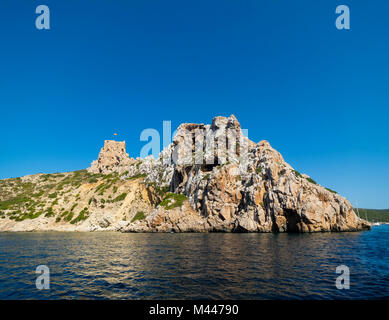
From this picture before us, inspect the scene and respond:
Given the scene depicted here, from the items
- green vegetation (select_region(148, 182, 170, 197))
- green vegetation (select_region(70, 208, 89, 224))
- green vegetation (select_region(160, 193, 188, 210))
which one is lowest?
green vegetation (select_region(70, 208, 89, 224))

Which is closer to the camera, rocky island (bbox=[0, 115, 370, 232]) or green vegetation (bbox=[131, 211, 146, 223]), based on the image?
rocky island (bbox=[0, 115, 370, 232])

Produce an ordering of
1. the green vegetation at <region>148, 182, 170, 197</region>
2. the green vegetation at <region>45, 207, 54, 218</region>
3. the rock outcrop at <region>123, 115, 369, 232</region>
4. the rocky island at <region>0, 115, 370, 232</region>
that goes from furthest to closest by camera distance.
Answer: the green vegetation at <region>148, 182, 170, 197</region>, the green vegetation at <region>45, 207, 54, 218</region>, the rocky island at <region>0, 115, 370, 232</region>, the rock outcrop at <region>123, 115, 369, 232</region>

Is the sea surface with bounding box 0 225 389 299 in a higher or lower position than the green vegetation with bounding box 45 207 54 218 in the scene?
higher

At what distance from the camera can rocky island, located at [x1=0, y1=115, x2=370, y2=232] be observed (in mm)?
81688

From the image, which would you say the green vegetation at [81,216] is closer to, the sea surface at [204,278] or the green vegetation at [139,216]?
the green vegetation at [139,216]

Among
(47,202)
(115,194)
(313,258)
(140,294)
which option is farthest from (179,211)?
(47,202)

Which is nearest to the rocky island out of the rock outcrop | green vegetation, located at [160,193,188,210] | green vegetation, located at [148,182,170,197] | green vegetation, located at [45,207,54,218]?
the rock outcrop

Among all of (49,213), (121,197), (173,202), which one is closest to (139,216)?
(121,197)

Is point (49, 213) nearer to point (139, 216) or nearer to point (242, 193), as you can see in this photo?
point (139, 216)

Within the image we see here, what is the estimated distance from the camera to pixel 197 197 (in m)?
109

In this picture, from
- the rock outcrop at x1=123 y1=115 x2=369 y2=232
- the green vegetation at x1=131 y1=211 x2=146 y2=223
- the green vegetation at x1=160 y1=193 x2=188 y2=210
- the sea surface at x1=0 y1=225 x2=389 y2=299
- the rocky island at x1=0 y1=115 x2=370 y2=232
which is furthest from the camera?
the green vegetation at x1=131 y1=211 x2=146 y2=223

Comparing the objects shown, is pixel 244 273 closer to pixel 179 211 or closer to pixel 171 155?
pixel 179 211

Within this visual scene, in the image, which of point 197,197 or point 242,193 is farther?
point 197,197

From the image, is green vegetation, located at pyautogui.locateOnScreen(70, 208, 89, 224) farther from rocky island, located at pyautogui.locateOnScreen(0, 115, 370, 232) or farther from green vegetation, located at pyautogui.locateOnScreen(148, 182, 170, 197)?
green vegetation, located at pyautogui.locateOnScreen(148, 182, 170, 197)
